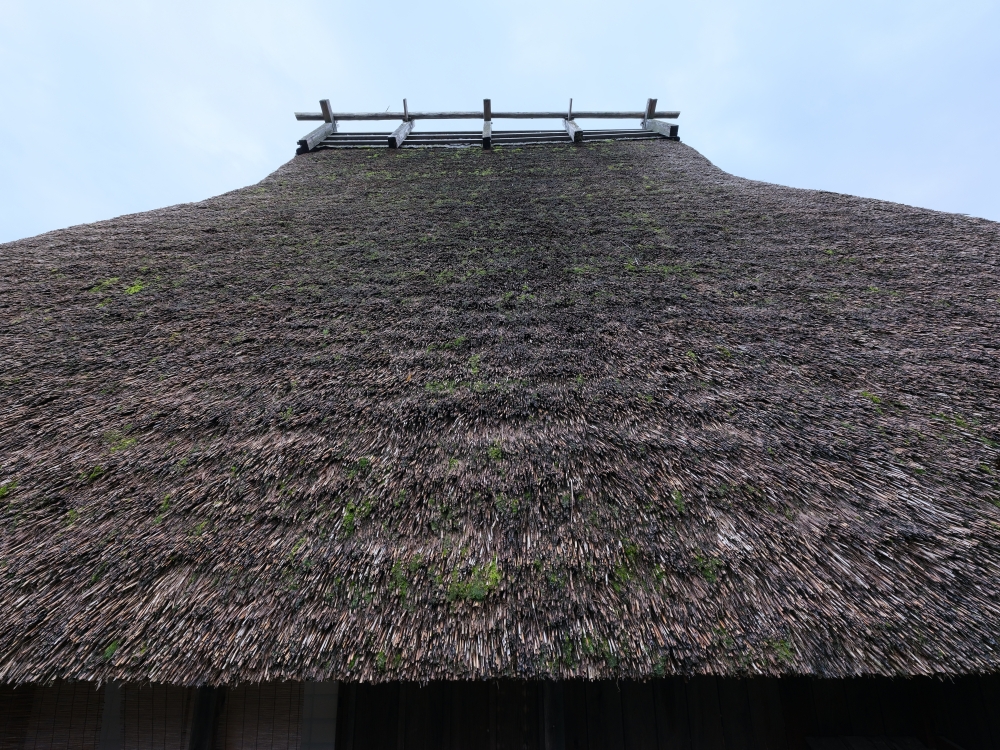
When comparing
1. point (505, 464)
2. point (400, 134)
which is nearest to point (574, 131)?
point (400, 134)

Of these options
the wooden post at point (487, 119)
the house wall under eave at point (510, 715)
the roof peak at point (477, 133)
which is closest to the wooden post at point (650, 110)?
the roof peak at point (477, 133)

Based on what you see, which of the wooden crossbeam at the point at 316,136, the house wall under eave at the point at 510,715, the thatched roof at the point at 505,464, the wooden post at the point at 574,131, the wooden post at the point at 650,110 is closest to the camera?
the thatched roof at the point at 505,464

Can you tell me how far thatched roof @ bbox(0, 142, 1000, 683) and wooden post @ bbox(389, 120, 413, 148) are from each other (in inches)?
152

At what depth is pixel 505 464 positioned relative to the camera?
5.78 ft

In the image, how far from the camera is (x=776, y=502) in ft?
5.39

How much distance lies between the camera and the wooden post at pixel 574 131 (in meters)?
6.18

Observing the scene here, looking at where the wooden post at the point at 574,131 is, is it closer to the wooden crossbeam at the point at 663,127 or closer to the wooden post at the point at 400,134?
the wooden crossbeam at the point at 663,127

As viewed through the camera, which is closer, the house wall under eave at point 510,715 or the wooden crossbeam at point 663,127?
the house wall under eave at point 510,715

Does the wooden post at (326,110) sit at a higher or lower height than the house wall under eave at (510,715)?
higher

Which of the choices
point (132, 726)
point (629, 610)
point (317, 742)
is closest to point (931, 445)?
point (629, 610)

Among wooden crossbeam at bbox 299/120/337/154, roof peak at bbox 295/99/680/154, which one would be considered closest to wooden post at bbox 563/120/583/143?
roof peak at bbox 295/99/680/154

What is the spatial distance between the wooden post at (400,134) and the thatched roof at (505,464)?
152 inches

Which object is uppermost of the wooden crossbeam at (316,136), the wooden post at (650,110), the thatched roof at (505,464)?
the wooden post at (650,110)

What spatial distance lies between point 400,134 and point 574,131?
273 cm
